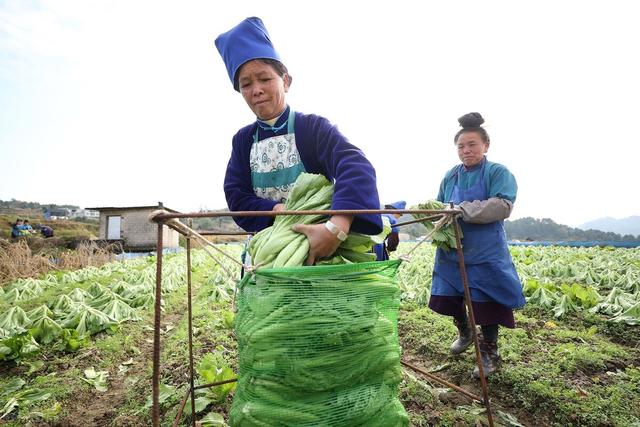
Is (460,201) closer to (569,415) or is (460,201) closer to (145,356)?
(569,415)

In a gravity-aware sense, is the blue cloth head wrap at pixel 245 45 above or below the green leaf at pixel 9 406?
above

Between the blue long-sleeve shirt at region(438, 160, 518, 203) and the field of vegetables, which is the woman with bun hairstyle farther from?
the field of vegetables

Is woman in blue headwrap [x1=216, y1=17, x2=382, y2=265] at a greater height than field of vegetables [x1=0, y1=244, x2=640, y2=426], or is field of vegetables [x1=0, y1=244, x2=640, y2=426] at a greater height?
woman in blue headwrap [x1=216, y1=17, x2=382, y2=265]

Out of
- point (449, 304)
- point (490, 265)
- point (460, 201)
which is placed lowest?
point (449, 304)

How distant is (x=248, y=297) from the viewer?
1.77m

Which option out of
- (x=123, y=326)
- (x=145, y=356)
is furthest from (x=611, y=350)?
(x=123, y=326)

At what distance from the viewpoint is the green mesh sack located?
64.4 inches

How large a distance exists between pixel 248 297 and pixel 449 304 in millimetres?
2525

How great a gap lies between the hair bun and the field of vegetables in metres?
2.32

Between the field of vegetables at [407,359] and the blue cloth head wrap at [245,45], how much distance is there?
232 centimetres

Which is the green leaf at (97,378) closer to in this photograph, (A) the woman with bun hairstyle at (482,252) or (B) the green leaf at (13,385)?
(B) the green leaf at (13,385)

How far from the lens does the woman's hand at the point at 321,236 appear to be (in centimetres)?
185

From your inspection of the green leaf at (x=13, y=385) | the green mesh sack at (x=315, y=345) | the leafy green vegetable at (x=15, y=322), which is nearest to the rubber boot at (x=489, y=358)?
the green mesh sack at (x=315, y=345)

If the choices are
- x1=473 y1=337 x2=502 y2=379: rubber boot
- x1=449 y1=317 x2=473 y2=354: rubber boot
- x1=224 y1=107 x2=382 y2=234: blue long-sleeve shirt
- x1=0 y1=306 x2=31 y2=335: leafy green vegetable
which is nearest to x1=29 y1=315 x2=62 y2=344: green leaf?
x1=0 y1=306 x2=31 y2=335: leafy green vegetable
